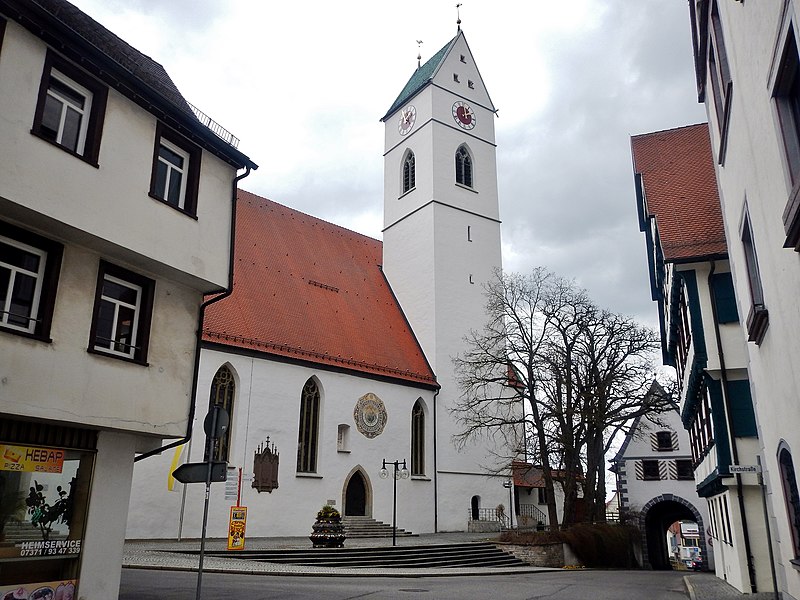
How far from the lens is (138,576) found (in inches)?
502

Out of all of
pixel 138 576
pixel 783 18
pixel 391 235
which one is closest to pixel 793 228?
pixel 783 18

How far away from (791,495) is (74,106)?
10116 millimetres

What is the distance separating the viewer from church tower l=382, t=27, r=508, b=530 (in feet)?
105

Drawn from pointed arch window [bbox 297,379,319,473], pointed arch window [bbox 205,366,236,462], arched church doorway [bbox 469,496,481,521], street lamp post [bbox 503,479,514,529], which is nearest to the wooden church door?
pointed arch window [bbox 297,379,319,473]

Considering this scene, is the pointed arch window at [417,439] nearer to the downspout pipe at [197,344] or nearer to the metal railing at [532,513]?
the metal railing at [532,513]

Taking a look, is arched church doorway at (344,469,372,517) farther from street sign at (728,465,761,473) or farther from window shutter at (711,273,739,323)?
street sign at (728,465,761,473)

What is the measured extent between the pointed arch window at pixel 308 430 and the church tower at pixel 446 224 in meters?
6.46

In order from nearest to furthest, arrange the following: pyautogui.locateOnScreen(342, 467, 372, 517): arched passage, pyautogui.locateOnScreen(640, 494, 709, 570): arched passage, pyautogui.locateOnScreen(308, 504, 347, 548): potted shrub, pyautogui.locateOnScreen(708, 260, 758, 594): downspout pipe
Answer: pyautogui.locateOnScreen(708, 260, 758, 594): downspout pipe → pyautogui.locateOnScreen(308, 504, 347, 548): potted shrub → pyautogui.locateOnScreen(342, 467, 372, 517): arched passage → pyautogui.locateOnScreen(640, 494, 709, 570): arched passage

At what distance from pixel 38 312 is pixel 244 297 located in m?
18.5

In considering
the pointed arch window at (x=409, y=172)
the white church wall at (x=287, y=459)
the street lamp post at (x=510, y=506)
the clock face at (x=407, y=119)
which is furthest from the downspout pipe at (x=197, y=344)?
the clock face at (x=407, y=119)

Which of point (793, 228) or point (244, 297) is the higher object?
point (244, 297)

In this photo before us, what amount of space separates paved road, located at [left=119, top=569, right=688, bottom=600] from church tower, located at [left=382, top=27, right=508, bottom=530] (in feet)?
51.4

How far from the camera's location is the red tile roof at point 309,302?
1029 inches

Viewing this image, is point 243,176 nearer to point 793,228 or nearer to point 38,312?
point 38,312
